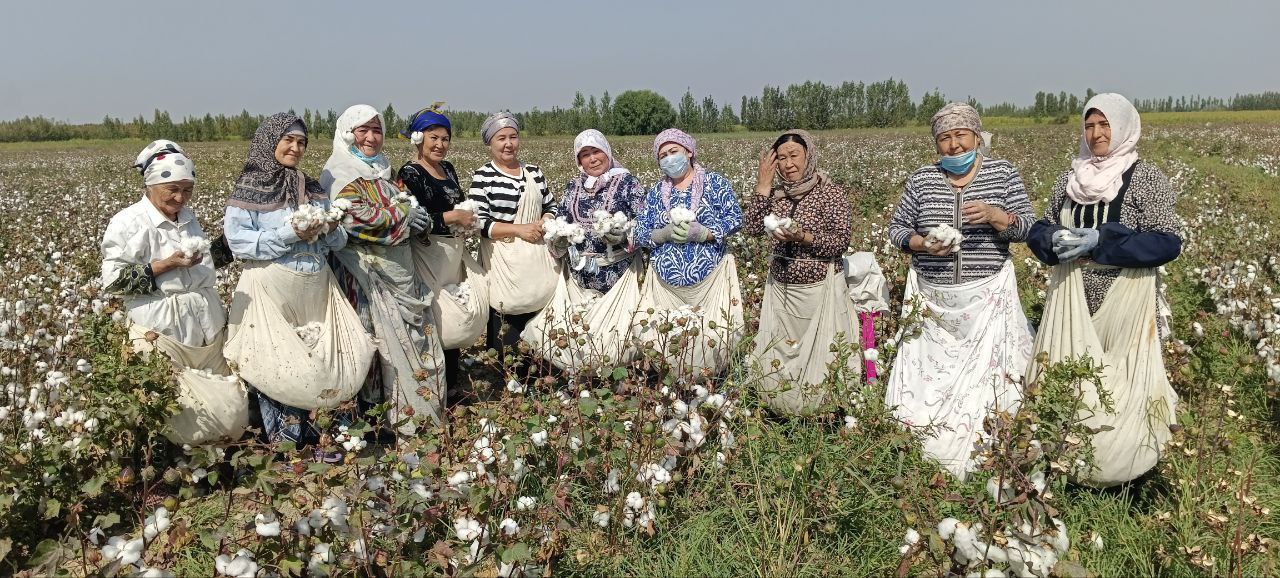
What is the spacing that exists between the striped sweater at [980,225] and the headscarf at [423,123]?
8.18ft

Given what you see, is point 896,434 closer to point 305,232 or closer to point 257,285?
point 305,232

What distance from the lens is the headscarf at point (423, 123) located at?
4.12 m

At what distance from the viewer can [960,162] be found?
3359mm

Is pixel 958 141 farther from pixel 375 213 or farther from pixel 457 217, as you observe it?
pixel 375 213

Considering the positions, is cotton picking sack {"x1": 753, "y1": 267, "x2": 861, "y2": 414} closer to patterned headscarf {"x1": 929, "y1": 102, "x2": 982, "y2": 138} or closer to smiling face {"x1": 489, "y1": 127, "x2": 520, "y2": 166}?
patterned headscarf {"x1": 929, "y1": 102, "x2": 982, "y2": 138}

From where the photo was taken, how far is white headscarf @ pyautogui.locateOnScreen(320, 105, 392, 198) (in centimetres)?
377

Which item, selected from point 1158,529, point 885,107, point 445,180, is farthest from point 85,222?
point 885,107

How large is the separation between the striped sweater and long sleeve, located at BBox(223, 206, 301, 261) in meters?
2.87

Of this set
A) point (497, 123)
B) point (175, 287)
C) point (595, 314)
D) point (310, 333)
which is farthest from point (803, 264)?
point (175, 287)

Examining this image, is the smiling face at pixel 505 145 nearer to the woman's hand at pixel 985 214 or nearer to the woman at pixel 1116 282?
the woman's hand at pixel 985 214

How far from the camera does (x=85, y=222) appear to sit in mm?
8180

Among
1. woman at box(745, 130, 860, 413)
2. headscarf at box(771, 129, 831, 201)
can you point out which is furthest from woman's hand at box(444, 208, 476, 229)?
headscarf at box(771, 129, 831, 201)

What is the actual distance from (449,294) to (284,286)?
958mm

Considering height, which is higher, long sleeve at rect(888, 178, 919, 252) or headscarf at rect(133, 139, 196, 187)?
headscarf at rect(133, 139, 196, 187)
